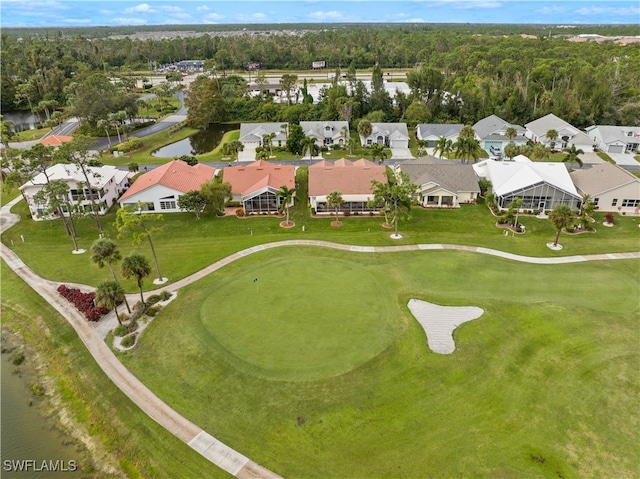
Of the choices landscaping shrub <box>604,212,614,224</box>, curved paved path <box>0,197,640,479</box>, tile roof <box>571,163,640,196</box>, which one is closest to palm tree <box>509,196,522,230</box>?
curved paved path <box>0,197,640,479</box>

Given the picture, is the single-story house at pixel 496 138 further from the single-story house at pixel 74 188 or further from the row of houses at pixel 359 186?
the single-story house at pixel 74 188

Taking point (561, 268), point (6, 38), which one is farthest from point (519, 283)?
point (6, 38)

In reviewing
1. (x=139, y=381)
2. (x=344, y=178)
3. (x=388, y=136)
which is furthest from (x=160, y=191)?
(x=388, y=136)

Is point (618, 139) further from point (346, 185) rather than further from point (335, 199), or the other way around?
point (335, 199)

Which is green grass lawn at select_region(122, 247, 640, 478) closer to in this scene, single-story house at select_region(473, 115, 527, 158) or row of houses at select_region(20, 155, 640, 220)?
row of houses at select_region(20, 155, 640, 220)

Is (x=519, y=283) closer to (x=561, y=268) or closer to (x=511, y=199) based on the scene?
(x=561, y=268)

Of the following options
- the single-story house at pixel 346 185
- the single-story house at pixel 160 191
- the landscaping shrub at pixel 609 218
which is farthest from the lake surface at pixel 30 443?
the landscaping shrub at pixel 609 218
